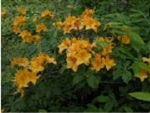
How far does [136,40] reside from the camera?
1501 mm

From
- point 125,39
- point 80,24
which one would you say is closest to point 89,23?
point 80,24

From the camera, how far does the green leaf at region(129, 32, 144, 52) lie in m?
1.50

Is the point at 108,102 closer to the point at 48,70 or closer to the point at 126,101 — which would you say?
the point at 126,101

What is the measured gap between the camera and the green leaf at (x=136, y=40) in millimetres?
1495

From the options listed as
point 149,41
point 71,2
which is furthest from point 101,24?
point 71,2

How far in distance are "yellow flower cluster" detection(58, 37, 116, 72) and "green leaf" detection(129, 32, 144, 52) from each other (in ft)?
0.34

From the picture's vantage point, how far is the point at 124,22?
5.39 ft

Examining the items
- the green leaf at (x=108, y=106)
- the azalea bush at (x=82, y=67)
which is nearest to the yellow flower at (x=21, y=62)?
the azalea bush at (x=82, y=67)

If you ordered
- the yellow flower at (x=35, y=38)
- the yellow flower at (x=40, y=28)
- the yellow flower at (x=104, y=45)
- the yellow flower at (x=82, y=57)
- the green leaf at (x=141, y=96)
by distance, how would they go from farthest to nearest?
→ the yellow flower at (x=40, y=28)
the yellow flower at (x=35, y=38)
the yellow flower at (x=104, y=45)
the yellow flower at (x=82, y=57)
the green leaf at (x=141, y=96)

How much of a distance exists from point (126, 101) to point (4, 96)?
0.67 m

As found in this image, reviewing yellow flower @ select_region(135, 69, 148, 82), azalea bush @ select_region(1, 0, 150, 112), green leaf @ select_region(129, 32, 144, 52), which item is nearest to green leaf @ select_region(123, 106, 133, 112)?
azalea bush @ select_region(1, 0, 150, 112)

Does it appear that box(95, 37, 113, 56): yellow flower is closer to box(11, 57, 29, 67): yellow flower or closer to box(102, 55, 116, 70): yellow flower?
box(102, 55, 116, 70): yellow flower

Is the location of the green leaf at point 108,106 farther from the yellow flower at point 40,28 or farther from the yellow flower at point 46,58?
the yellow flower at point 40,28

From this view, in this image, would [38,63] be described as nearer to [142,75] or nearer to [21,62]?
[21,62]
